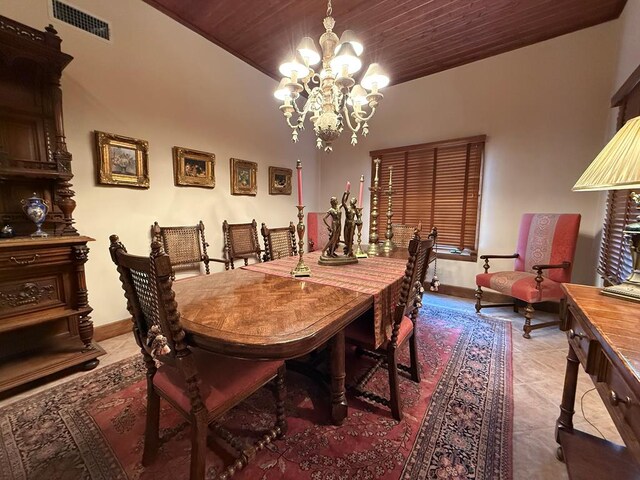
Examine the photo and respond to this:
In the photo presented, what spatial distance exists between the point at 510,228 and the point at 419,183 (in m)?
1.28

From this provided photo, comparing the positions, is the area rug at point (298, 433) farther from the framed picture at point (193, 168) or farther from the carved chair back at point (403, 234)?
the framed picture at point (193, 168)

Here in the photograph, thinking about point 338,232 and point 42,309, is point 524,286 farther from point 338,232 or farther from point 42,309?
point 42,309

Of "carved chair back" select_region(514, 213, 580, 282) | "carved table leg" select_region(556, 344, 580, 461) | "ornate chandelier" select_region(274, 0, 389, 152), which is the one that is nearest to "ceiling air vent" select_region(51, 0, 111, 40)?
"ornate chandelier" select_region(274, 0, 389, 152)

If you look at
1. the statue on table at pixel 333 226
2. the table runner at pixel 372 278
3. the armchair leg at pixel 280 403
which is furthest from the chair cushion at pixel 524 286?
the armchair leg at pixel 280 403

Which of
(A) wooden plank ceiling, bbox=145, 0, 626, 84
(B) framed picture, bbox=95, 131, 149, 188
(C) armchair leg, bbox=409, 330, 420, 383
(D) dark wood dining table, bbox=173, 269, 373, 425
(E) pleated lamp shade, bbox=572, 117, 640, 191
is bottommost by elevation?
(C) armchair leg, bbox=409, 330, 420, 383

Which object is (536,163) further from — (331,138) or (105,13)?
(105,13)

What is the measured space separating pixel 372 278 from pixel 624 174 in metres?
1.15

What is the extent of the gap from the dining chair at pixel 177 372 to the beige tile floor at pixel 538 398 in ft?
3.92

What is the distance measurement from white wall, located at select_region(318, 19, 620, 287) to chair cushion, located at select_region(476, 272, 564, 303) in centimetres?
62

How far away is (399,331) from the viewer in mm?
1553

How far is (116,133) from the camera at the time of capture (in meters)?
2.35

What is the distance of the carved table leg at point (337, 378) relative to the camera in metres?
1.31

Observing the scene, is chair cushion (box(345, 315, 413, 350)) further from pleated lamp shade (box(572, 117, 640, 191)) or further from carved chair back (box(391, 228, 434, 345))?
pleated lamp shade (box(572, 117, 640, 191))

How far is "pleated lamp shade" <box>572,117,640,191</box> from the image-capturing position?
3.19ft
